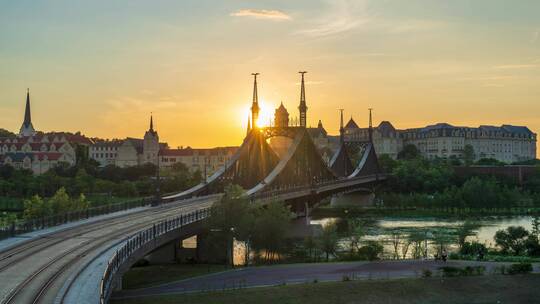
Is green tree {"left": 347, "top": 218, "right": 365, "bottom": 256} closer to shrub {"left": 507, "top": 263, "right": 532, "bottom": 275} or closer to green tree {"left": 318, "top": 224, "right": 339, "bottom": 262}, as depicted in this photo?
green tree {"left": 318, "top": 224, "right": 339, "bottom": 262}

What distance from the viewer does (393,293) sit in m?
39.6

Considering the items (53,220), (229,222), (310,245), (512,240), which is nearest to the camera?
(53,220)

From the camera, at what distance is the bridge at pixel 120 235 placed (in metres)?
29.6

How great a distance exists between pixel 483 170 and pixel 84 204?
113 metres

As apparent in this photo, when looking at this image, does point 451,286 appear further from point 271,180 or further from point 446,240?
point 271,180

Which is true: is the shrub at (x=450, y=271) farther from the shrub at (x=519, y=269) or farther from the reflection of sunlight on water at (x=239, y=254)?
the reflection of sunlight on water at (x=239, y=254)

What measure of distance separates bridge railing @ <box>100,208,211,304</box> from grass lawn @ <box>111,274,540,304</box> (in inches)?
118

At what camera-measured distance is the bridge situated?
29.6 metres

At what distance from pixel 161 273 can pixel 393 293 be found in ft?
56.5

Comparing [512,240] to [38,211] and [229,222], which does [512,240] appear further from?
[38,211]

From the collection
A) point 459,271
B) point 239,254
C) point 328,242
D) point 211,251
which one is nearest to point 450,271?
point 459,271

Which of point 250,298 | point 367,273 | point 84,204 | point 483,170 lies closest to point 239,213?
point 367,273

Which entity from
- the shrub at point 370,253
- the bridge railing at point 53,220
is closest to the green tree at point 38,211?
the bridge railing at point 53,220

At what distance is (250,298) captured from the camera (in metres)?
37.2
